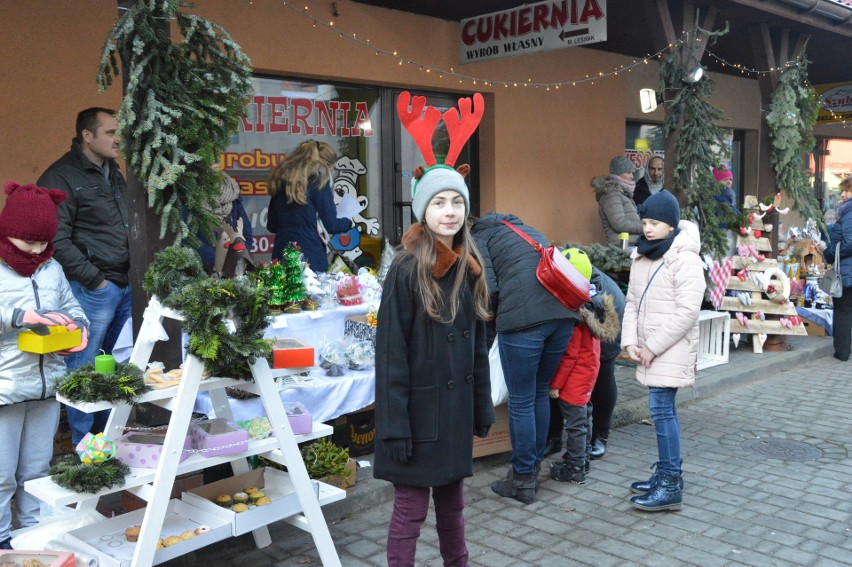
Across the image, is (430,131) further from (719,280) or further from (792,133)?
(792,133)

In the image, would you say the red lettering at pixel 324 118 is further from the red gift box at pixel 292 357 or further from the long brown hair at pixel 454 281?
the long brown hair at pixel 454 281

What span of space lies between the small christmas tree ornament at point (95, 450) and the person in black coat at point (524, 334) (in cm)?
229

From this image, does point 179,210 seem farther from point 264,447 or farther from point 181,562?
point 181,562

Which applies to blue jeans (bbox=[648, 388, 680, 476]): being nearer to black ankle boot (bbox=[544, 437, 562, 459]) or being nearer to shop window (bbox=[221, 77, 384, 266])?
black ankle boot (bbox=[544, 437, 562, 459])

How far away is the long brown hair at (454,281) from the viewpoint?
323cm

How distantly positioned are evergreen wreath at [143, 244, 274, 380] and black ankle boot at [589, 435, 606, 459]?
307cm

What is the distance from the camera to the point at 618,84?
11211mm

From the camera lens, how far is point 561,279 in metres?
4.67

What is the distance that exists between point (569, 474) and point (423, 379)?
2.42 meters

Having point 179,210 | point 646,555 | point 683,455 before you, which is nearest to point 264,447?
point 179,210

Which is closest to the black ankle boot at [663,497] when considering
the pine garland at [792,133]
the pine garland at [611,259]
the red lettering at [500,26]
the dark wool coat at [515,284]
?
the dark wool coat at [515,284]

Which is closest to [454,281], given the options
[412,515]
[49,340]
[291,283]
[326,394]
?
[412,515]

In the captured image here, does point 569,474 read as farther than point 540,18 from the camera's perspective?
No

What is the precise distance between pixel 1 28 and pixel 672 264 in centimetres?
475
